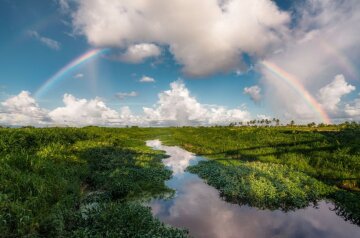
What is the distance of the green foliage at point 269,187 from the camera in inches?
503

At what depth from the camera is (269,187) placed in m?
13.8

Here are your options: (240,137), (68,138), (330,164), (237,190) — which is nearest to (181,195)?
(237,190)

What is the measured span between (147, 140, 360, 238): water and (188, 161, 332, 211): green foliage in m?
0.50

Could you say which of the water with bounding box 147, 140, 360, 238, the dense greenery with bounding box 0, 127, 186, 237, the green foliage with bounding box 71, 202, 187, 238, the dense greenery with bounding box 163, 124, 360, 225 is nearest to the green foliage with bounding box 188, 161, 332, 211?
the dense greenery with bounding box 163, 124, 360, 225

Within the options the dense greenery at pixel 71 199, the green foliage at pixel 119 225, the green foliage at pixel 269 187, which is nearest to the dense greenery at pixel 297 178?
the green foliage at pixel 269 187

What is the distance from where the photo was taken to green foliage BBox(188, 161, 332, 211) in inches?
503

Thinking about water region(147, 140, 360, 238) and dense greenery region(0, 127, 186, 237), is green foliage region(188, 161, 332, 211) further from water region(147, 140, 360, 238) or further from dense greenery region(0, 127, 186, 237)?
dense greenery region(0, 127, 186, 237)

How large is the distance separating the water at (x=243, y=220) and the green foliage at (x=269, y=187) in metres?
0.50

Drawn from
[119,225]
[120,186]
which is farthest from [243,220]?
[120,186]

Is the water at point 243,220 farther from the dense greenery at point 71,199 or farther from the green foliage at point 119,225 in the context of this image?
the green foliage at point 119,225

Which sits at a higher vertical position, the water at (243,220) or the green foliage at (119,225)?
the green foliage at (119,225)

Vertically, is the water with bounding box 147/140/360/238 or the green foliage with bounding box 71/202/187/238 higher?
the green foliage with bounding box 71/202/187/238

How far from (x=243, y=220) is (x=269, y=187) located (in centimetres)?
318

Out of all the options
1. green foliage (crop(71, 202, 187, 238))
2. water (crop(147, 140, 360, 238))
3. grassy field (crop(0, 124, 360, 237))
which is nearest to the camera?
green foliage (crop(71, 202, 187, 238))
